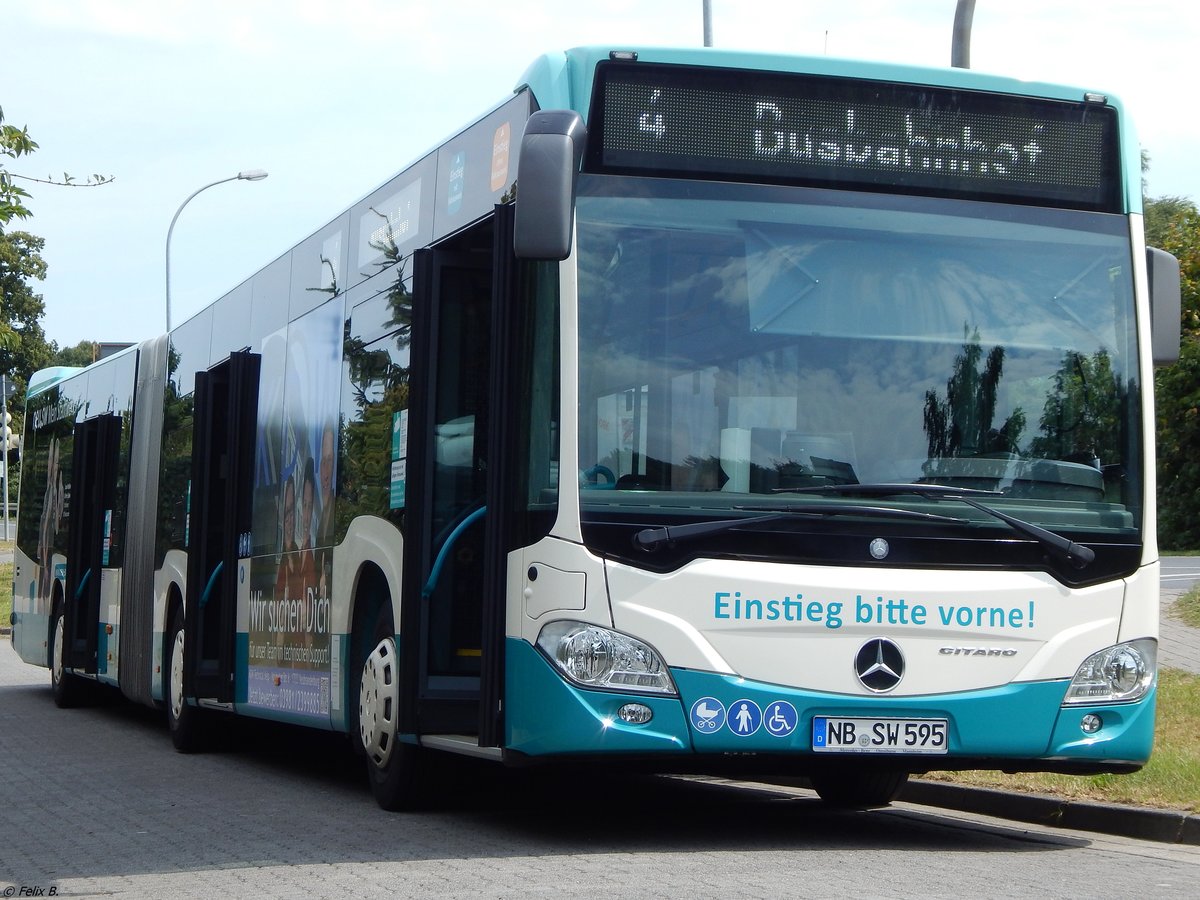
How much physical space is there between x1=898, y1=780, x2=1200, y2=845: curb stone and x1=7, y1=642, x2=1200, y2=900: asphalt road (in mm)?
117

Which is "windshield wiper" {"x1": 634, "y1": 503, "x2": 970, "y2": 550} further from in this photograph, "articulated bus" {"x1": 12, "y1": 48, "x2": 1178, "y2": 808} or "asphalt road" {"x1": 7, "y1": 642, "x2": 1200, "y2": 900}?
"asphalt road" {"x1": 7, "y1": 642, "x2": 1200, "y2": 900}

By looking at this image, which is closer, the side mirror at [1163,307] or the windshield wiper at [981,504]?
the windshield wiper at [981,504]

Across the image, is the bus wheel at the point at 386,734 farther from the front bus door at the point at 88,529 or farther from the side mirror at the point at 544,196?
the front bus door at the point at 88,529

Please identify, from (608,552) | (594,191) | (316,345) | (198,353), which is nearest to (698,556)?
(608,552)

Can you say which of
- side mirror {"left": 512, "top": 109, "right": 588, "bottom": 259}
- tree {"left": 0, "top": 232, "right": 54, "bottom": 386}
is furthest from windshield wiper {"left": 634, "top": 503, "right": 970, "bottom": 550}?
tree {"left": 0, "top": 232, "right": 54, "bottom": 386}

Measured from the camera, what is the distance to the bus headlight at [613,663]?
7461mm

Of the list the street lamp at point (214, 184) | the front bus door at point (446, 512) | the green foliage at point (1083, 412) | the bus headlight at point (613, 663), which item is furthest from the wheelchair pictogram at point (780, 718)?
the street lamp at point (214, 184)

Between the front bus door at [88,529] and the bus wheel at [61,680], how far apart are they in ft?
0.93

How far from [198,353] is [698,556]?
8.21 meters

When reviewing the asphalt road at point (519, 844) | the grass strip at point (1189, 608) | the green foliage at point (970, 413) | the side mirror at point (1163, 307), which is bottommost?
the asphalt road at point (519, 844)

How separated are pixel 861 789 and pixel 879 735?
250 cm

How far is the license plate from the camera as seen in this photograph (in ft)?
25.0

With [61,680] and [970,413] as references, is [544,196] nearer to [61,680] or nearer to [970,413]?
[970,413]

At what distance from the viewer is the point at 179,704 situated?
47.1ft
